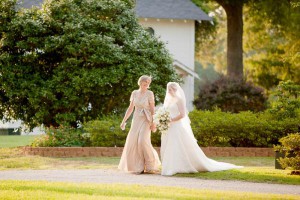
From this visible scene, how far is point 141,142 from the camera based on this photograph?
1791 centimetres

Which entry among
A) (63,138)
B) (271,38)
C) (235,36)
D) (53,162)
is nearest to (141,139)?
(53,162)

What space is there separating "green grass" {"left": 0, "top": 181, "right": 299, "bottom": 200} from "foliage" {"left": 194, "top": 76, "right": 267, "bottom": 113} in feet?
69.8

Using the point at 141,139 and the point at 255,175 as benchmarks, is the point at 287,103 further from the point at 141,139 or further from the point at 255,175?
the point at 141,139

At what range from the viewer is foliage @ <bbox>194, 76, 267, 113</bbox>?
117 feet

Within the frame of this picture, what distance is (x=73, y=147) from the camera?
23438 millimetres

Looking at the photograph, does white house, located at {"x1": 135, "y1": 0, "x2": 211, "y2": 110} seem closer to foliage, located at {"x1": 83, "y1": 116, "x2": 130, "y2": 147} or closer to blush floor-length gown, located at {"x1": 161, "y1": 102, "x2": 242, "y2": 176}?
foliage, located at {"x1": 83, "y1": 116, "x2": 130, "y2": 147}

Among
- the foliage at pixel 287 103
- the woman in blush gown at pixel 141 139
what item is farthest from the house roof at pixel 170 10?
the woman in blush gown at pixel 141 139

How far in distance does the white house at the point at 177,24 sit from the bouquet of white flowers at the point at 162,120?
25122 mm

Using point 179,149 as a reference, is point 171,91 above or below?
above

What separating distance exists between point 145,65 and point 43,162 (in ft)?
22.6

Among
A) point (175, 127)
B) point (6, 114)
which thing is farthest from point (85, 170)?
point (6, 114)

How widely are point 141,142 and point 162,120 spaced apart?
772 mm

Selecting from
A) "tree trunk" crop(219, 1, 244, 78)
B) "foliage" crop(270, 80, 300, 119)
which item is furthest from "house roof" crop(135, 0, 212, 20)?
"foliage" crop(270, 80, 300, 119)

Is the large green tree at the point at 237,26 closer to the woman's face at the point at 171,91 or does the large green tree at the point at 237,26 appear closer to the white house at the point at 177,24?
the white house at the point at 177,24
